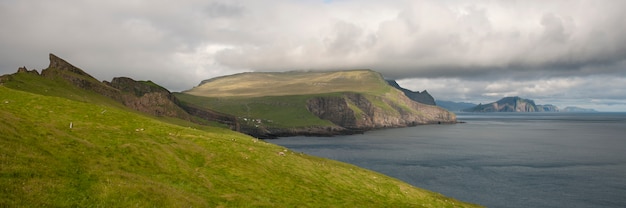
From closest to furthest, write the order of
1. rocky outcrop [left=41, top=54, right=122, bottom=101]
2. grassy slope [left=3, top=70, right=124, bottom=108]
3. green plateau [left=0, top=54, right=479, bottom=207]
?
green plateau [left=0, top=54, right=479, bottom=207] < grassy slope [left=3, top=70, right=124, bottom=108] < rocky outcrop [left=41, top=54, right=122, bottom=101]

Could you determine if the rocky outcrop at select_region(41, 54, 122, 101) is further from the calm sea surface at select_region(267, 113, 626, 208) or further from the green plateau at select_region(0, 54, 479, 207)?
the calm sea surface at select_region(267, 113, 626, 208)

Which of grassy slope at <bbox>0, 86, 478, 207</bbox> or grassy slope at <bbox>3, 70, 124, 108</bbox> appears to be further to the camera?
grassy slope at <bbox>3, 70, 124, 108</bbox>

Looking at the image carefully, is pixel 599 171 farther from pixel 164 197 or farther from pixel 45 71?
pixel 45 71

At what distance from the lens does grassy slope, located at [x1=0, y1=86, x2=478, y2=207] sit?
23281 mm

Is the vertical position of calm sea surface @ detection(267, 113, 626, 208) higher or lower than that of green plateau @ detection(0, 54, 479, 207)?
lower

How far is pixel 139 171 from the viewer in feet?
110

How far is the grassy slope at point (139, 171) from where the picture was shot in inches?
917

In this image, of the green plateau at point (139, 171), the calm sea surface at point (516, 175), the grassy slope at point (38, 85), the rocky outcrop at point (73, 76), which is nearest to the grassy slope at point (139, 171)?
the green plateau at point (139, 171)

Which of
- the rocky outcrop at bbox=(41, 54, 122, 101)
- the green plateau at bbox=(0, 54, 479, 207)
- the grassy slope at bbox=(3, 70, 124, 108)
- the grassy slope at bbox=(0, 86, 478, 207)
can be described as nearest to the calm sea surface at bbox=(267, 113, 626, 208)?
the green plateau at bbox=(0, 54, 479, 207)

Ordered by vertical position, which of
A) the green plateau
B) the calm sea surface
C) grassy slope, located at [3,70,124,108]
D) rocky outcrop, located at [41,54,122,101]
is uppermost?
rocky outcrop, located at [41,54,122,101]

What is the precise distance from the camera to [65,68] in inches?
6368

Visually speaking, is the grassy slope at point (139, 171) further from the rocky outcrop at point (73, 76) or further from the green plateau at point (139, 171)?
the rocky outcrop at point (73, 76)

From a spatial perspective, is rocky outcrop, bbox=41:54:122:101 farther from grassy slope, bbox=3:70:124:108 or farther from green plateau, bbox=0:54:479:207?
green plateau, bbox=0:54:479:207

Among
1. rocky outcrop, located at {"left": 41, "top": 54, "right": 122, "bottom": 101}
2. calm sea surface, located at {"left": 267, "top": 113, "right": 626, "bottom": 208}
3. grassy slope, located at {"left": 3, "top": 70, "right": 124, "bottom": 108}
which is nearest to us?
grassy slope, located at {"left": 3, "top": 70, "right": 124, "bottom": 108}
